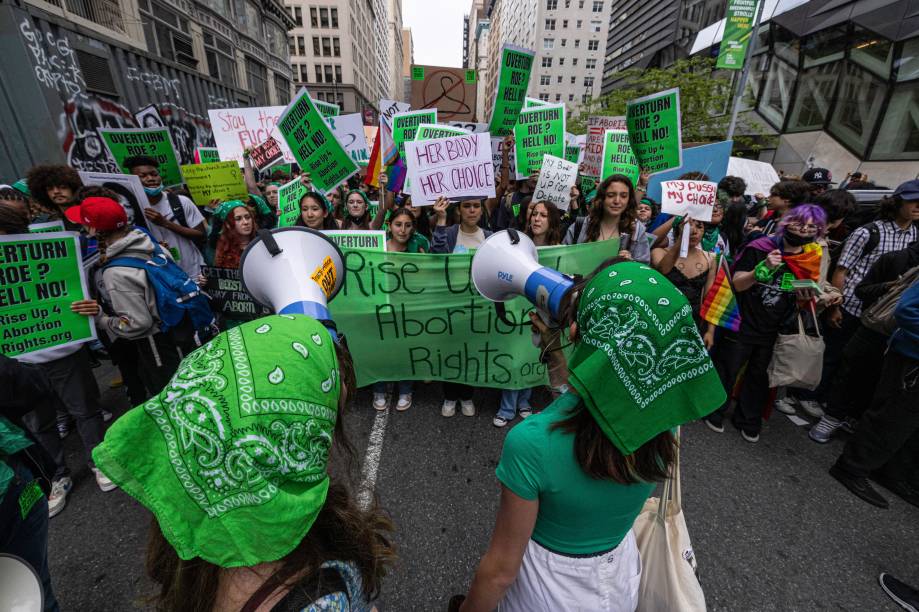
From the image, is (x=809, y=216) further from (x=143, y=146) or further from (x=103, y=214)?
(x=143, y=146)

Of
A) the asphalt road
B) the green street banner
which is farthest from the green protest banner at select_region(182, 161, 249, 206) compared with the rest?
the asphalt road

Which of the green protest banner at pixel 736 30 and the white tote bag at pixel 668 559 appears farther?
the green protest banner at pixel 736 30

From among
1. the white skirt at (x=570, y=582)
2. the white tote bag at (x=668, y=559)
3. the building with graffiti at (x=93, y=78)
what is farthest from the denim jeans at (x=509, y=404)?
the building with graffiti at (x=93, y=78)

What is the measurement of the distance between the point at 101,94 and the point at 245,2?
16.7m

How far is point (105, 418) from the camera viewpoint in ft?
10.7

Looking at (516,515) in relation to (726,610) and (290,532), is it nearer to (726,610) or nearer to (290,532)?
(290,532)

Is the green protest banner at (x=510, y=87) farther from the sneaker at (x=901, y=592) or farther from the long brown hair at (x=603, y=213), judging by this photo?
the sneaker at (x=901, y=592)

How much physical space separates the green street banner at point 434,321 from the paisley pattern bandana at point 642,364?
2.35m

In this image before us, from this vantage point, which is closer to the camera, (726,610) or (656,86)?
(726,610)

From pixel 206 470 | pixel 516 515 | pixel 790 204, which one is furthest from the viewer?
pixel 790 204

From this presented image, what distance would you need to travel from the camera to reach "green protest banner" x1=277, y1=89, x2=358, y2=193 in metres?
3.56

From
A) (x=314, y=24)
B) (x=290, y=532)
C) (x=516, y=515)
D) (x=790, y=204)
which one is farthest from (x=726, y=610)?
(x=314, y=24)

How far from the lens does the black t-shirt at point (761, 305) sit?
2994mm

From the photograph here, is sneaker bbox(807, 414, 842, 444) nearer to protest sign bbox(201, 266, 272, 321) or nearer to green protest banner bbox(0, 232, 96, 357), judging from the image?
protest sign bbox(201, 266, 272, 321)
